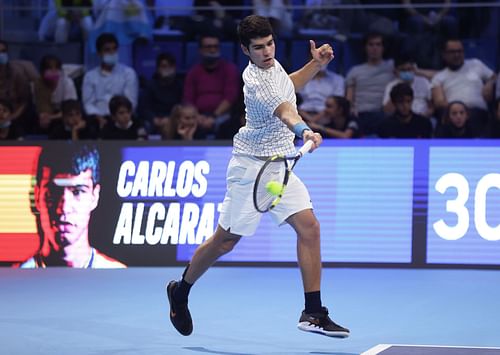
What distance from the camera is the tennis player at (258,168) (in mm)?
6371

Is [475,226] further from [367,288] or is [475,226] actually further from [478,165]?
[367,288]

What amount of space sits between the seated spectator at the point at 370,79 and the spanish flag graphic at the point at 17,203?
4176 mm

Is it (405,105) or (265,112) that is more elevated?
(265,112)

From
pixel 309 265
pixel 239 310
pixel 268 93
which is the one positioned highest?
pixel 268 93

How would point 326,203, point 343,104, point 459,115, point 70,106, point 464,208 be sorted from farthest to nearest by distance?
point 70,106
point 343,104
point 459,115
point 326,203
point 464,208

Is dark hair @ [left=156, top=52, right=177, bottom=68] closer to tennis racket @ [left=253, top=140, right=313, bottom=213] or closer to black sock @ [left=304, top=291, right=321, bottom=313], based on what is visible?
tennis racket @ [left=253, top=140, right=313, bottom=213]

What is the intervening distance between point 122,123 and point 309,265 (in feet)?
20.5

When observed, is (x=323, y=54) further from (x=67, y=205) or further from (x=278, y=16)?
(x=278, y=16)

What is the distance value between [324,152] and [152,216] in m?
1.84

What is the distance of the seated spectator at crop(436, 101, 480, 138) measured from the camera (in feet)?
38.9

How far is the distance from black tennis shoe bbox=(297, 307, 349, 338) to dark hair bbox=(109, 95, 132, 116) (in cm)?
635

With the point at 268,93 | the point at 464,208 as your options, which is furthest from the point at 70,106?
the point at 268,93

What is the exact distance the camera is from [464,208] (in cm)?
1031

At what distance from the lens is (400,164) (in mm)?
10500
